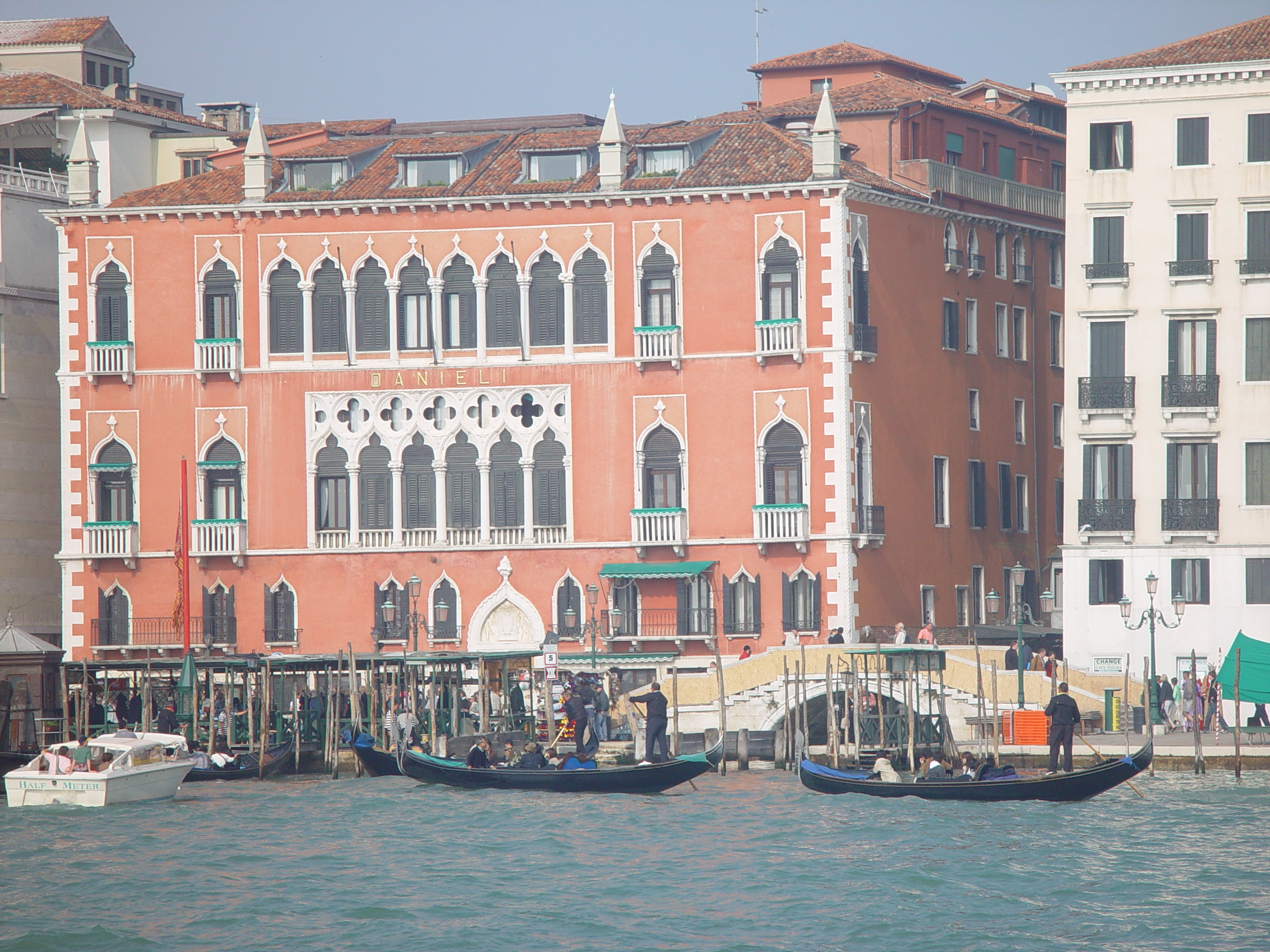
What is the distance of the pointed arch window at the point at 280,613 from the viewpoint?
51156mm

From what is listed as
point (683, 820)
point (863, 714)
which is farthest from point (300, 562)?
point (683, 820)

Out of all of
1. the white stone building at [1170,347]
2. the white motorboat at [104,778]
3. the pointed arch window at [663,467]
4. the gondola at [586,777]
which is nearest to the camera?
the white motorboat at [104,778]

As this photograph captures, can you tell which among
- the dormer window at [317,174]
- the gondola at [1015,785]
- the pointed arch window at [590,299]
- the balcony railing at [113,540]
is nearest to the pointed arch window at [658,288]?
the pointed arch window at [590,299]

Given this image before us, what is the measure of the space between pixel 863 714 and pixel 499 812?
8924 millimetres

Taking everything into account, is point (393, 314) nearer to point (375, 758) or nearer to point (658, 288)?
point (658, 288)

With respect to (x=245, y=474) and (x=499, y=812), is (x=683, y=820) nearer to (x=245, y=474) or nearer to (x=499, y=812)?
(x=499, y=812)

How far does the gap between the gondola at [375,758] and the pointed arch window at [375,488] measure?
26.7ft

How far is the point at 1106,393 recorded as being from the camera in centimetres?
4862

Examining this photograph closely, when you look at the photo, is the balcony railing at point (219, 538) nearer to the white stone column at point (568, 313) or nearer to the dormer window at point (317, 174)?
the dormer window at point (317, 174)

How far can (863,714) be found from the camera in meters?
44.8

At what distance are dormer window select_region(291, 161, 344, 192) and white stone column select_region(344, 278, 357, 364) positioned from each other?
2853 millimetres

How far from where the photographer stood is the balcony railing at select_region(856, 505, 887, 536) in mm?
49562

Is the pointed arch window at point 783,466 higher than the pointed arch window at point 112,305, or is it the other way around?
the pointed arch window at point 112,305

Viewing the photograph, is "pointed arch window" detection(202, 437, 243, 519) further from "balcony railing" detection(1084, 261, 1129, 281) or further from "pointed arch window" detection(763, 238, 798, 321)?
"balcony railing" detection(1084, 261, 1129, 281)
